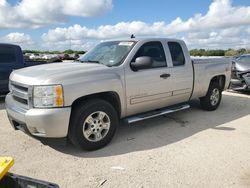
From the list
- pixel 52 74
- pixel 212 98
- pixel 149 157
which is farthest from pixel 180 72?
pixel 52 74

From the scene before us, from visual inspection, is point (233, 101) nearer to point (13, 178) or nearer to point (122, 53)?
point (122, 53)

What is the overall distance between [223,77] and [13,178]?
20.5ft

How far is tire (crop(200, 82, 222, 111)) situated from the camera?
664 cm

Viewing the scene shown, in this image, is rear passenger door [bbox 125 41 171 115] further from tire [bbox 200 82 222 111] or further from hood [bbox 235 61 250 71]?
hood [bbox 235 61 250 71]

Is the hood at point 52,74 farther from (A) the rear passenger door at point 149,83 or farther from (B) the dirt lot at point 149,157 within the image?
(B) the dirt lot at point 149,157

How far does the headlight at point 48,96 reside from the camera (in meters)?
3.67

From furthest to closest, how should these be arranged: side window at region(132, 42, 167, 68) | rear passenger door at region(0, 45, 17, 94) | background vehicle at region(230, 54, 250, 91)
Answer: background vehicle at region(230, 54, 250, 91), rear passenger door at region(0, 45, 17, 94), side window at region(132, 42, 167, 68)

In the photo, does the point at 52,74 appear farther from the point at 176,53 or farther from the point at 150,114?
the point at 176,53

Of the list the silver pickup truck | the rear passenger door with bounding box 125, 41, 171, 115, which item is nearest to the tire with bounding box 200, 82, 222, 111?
the silver pickup truck

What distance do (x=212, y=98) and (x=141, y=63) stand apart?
3166 mm

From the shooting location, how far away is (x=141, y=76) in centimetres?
472

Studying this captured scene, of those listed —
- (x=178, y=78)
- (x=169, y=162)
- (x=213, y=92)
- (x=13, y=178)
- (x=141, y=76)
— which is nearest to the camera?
(x=13, y=178)

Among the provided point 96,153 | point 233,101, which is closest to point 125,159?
point 96,153

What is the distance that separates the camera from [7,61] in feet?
26.6
